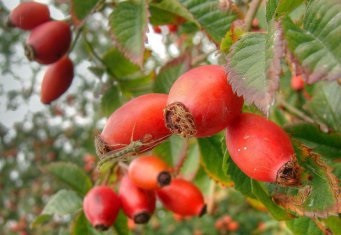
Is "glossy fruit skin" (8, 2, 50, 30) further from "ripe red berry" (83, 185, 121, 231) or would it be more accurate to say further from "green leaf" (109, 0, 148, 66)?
"ripe red berry" (83, 185, 121, 231)

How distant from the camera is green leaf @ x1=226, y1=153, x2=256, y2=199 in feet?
3.81

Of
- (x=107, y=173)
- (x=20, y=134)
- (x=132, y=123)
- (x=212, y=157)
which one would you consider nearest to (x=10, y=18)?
(x=107, y=173)

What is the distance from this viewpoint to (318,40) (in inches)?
32.9

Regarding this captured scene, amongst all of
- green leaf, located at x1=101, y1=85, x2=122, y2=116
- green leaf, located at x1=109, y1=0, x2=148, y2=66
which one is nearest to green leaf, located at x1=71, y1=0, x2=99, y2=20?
green leaf, located at x1=109, y1=0, x2=148, y2=66

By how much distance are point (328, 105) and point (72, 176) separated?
95 cm

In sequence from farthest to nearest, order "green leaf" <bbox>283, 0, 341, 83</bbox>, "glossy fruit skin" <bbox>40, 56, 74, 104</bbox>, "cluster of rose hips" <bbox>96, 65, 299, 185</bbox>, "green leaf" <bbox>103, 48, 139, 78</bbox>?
1. "green leaf" <bbox>103, 48, 139, 78</bbox>
2. "glossy fruit skin" <bbox>40, 56, 74, 104</bbox>
3. "cluster of rose hips" <bbox>96, 65, 299, 185</bbox>
4. "green leaf" <bbox>283, 0, 341, 83</bbox>

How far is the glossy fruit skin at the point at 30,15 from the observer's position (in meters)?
1.59

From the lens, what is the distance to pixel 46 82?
1.66m

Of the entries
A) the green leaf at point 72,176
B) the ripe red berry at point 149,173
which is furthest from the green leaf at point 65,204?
the ripe red berry at point 149,173

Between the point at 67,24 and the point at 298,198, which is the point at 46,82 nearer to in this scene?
the point at 67,24

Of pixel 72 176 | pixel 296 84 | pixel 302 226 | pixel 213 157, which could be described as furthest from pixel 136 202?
pixel 296 84

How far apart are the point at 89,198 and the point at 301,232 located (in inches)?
26.0

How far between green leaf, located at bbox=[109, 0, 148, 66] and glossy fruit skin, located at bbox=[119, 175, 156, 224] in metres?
0.47

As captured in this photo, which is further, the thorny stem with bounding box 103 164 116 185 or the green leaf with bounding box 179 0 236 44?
the thorny stem with bounding box 103 164 116 185
